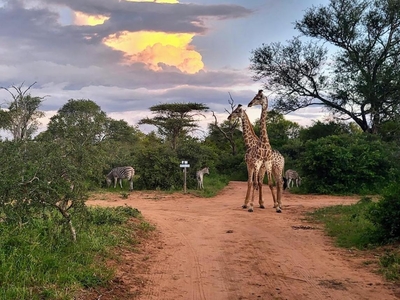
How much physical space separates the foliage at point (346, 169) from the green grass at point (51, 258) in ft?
44.9

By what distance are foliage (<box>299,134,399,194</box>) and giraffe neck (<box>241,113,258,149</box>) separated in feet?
21.1

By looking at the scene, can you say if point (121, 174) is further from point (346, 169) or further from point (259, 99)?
point (346, 169)

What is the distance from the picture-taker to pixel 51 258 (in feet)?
20.4

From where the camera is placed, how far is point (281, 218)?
41.4 feet

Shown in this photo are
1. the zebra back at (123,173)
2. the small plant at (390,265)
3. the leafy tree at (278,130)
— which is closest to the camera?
the small plant at (390,265)

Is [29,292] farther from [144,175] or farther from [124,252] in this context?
[144,175]

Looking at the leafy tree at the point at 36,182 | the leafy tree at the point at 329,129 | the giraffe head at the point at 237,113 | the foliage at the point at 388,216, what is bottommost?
the foliage at the point at 388,216

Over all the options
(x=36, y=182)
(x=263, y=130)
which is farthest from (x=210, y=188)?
(x=36, y=182)

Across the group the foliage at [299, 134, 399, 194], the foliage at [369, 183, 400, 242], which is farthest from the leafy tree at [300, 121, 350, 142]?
the foliage at [369, 183, 400, 242]

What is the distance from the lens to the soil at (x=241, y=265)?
6082 millimetres

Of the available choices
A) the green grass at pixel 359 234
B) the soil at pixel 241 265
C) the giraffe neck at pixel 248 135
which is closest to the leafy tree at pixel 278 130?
the giraffe neck at pixel 248 135

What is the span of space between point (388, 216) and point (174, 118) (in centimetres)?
2687

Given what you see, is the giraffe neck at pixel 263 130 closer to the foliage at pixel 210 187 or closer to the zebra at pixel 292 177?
the foliage at pixel 210 187

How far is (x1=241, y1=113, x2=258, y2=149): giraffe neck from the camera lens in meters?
15.0
